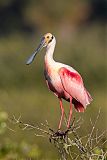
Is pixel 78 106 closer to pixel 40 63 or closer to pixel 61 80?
pixel 61 80

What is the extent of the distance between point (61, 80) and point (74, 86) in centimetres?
19

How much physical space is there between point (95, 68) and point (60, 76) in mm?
13937

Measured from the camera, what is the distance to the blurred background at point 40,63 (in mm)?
8555

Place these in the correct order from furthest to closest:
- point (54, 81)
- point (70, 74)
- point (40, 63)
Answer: point (40, 63) → point (70, 74) → point (54, 81)

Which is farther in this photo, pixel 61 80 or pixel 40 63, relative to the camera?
pixel 40 63

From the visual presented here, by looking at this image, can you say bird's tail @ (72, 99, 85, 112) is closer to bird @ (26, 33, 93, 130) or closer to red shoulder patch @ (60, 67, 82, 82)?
bird @ (26, 33, 93, 130)

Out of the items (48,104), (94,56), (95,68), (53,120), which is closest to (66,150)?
(53,120)

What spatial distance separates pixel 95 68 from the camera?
1930 cm

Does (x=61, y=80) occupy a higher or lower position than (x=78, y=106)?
higher

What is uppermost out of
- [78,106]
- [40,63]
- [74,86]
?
[40,63]

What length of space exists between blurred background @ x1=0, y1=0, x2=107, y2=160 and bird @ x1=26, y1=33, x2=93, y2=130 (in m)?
0.46

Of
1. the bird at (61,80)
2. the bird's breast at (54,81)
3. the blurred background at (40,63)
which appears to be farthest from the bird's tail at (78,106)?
the blurred background at (40,63)

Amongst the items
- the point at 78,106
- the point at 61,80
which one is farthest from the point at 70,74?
the point at 78,106

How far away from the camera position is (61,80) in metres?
5.44
